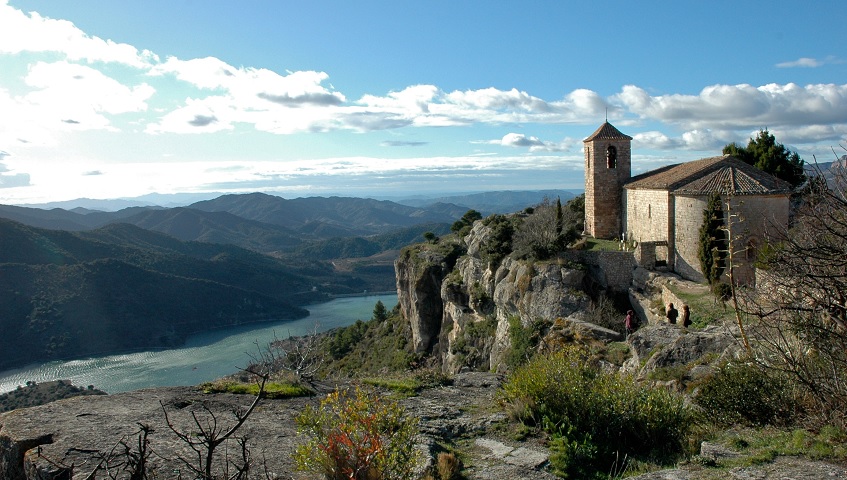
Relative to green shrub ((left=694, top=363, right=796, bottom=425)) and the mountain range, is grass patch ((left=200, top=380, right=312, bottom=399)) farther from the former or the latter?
the mountain range

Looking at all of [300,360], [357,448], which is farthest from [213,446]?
[300,360]

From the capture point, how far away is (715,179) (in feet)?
65.2

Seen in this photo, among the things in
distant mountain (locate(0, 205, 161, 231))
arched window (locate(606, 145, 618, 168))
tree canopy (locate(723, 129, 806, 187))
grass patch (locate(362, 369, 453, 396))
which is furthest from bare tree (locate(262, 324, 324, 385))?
distant mountain (locate(0, 205, 161, 231))

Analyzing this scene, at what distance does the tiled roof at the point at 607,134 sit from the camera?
26516mm

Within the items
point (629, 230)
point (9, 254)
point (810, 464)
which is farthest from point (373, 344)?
point (9, 254)

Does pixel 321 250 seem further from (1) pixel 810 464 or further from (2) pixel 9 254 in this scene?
(1) pixel 810 464

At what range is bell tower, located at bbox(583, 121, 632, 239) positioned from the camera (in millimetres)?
26625

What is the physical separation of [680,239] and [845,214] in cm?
1561

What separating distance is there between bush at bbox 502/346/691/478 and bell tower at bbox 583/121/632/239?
20537 millimetres

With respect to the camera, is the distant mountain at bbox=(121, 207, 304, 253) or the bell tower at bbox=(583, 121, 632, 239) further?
the distant mountain at bbox=(121, 207, 304, 253)

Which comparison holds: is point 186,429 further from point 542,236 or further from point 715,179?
point 715,179

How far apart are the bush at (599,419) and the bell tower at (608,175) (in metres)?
20.5

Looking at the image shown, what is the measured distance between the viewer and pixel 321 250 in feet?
494

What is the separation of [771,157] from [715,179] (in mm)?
11153
